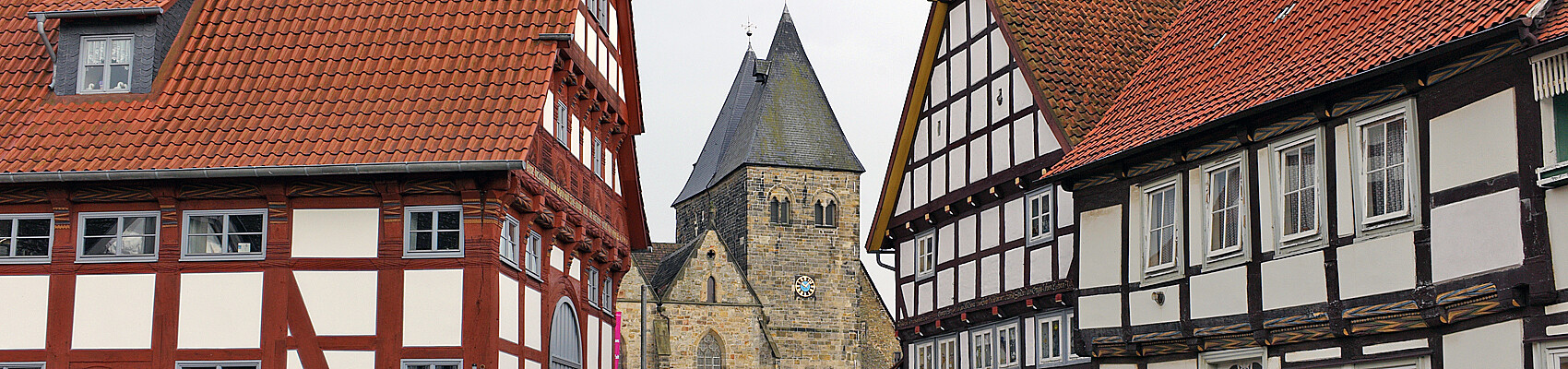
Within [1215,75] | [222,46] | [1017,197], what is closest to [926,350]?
[1017,197]

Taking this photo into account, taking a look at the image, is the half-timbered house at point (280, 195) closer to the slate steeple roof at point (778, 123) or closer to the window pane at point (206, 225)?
the window pane at point (206, 225)

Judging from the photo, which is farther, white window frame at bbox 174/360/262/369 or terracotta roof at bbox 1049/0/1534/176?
white window frame at bbox 174/360/262/369

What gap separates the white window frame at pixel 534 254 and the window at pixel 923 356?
673 cm

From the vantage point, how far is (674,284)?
192 ft

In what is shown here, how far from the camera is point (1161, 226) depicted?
54.1ft

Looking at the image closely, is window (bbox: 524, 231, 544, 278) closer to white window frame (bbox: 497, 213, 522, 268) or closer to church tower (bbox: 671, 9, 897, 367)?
white window frame (bbox: 497, 213, 522, 268)

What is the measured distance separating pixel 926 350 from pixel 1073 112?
17.0 feet

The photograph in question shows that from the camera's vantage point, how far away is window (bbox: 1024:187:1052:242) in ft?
66.9

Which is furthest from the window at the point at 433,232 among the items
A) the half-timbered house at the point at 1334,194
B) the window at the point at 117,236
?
the half-timbered house at the point at 1334,194

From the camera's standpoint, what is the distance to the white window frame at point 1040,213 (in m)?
20.2

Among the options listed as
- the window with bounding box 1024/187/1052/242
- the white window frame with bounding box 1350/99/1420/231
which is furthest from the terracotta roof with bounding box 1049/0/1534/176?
the window with bounding box 1024/187/1052/242

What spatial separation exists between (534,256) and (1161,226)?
23.9 feet

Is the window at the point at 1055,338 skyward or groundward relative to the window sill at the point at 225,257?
groundward

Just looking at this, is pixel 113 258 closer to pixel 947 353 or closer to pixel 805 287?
pixel 947 353
